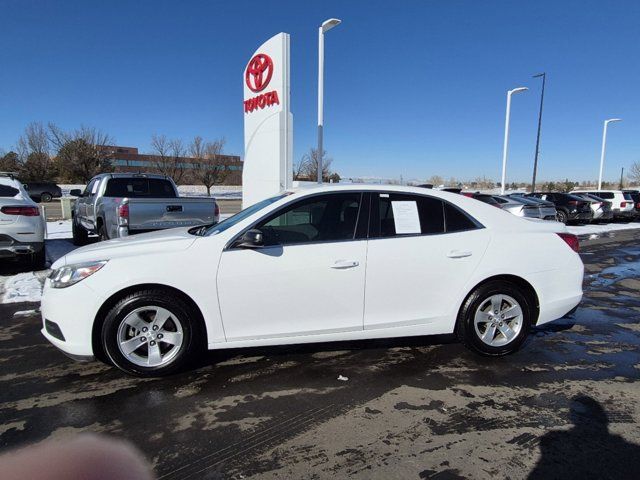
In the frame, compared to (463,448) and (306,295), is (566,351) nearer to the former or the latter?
(463,448)

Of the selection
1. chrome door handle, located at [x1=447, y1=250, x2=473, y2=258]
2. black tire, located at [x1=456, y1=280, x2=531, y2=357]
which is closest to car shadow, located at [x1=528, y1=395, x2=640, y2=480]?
black tire, located at [x1=456, y1=280, x2=531, y2=357]

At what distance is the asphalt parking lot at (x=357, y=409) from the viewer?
2592mm

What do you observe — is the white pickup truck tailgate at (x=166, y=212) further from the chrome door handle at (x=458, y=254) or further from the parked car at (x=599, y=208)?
the parked car at (x=599, y=208)

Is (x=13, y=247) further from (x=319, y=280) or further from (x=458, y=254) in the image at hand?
(x=458, y=254)

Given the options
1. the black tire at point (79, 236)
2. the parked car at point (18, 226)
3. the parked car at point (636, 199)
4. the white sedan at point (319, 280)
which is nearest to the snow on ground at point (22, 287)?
the parked car at point (18, 226)

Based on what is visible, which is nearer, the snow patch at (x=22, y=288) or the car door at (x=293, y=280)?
the car door at (x=293, y=280)

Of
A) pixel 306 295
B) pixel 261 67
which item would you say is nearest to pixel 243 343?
pixel 306 295

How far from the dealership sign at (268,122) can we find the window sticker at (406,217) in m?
7.44

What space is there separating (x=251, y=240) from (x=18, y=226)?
5.75 m

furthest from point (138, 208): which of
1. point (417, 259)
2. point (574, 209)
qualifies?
point (574, 209)

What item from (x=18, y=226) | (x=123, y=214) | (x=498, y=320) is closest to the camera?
(x=498, y=320)

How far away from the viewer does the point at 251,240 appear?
11.4 ft

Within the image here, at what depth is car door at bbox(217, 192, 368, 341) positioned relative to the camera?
11.6 feet

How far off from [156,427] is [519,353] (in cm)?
342
